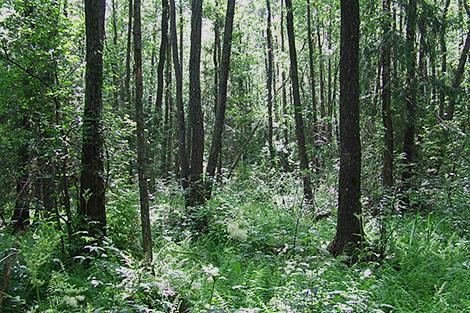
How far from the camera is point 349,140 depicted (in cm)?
575

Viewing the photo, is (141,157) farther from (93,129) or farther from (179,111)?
(179,111)

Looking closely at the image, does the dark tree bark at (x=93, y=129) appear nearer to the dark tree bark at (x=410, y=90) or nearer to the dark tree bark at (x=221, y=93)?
the dark tree bark at (x=221, y=93)

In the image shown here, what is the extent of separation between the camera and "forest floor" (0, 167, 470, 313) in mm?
3926

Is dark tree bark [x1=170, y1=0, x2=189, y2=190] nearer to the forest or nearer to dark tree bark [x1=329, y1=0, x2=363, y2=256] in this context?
the forest

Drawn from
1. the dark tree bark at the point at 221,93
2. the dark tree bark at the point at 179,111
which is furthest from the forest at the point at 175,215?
the dark tree bark at the point at 179,111

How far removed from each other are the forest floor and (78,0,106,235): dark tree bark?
430 millimetres

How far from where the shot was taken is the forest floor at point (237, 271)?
3.93 metres

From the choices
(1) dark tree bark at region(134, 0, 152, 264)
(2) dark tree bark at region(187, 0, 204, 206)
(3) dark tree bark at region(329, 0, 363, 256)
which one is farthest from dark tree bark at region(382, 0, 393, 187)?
(1) dark tree bark at region(134, 0, 152, 264)

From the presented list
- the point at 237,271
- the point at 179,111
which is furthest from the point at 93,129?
the point at 179,111

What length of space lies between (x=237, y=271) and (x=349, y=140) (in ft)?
8.30

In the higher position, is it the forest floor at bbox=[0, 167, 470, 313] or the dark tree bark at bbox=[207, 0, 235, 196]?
the dark tree bark at bbox=[207, 0, 235, 196]

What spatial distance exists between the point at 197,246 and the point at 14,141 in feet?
11.2

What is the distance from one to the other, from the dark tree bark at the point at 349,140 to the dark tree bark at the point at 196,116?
3776mm

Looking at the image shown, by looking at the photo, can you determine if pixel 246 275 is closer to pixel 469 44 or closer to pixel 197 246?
pixel 197 246
